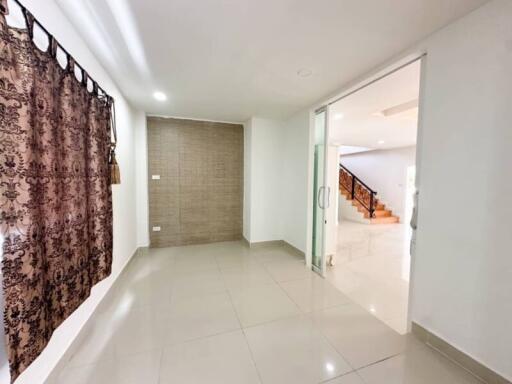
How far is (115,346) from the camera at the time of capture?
1653mm

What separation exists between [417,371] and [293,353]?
0.86m

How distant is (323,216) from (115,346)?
2.66m

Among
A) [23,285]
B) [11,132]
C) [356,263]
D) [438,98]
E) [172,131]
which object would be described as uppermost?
[172,131]

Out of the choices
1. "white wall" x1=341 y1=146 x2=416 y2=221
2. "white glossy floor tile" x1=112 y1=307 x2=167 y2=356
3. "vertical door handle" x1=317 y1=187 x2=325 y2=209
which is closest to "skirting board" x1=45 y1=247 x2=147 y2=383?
"white glossy floor tile" x1=112 y1=307 x2=167 y2=356

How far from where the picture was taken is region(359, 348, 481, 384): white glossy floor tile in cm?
138

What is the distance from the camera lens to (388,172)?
758cm

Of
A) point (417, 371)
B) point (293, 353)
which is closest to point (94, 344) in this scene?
point (293, 353)

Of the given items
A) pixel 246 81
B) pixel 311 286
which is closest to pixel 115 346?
pixel 311 286

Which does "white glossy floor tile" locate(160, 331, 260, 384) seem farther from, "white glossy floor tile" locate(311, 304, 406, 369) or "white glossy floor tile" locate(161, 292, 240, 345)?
"white glossy floor tile" locate(311, 304, 406, 369)

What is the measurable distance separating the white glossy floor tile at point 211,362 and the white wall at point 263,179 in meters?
2.33

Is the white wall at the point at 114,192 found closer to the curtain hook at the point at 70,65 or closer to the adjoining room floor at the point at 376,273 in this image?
the curtain hook at the point at 70,65

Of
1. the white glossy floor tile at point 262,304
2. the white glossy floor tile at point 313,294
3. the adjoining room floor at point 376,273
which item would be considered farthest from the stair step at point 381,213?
the white glossy floor tile at point 262,304

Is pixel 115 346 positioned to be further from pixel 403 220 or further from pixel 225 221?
pixel 403 220

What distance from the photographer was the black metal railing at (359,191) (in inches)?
293
